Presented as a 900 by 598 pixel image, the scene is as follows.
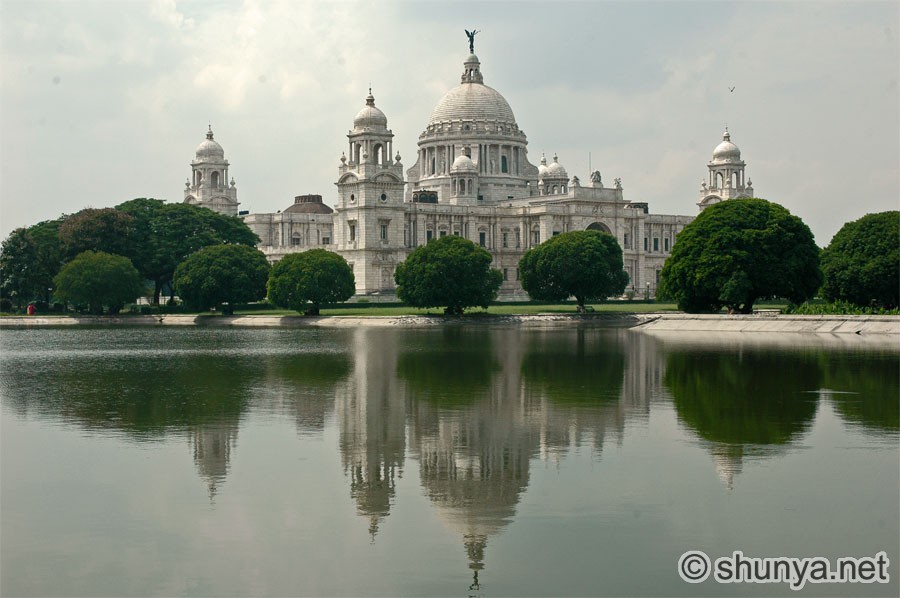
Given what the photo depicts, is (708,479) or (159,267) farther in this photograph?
(159,267)

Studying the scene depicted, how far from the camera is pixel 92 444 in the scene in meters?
24.5

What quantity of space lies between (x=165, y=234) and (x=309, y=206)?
4138cm

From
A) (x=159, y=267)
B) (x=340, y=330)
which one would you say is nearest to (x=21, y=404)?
(x=340, y=330)

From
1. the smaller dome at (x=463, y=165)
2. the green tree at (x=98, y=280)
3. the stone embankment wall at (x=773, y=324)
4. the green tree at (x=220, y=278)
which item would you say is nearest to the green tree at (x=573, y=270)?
the stone embankment wall at (x=773, y=324)

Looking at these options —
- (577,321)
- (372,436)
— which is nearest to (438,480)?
(372,436)

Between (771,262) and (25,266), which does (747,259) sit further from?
(25,266)

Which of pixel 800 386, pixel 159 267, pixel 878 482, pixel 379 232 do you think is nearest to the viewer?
pixel 878 482

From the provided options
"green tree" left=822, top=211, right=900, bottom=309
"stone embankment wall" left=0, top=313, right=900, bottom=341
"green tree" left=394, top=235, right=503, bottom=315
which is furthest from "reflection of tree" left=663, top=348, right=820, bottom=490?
"green tree" left=394, top=235, right=503, bottom=315

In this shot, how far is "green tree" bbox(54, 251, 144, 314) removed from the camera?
307 feet

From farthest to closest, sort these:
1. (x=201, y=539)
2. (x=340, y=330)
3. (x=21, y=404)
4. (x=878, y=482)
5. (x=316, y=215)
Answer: (x=316, y=215), (x=340, y=330), (x=21, y=404), (x=878, y=482), (x=201, y=539)

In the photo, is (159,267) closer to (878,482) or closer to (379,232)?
(379,232)

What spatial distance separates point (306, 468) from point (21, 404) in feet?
43.6

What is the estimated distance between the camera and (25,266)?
4021 inches

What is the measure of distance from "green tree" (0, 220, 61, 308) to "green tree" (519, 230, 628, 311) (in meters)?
37.9
